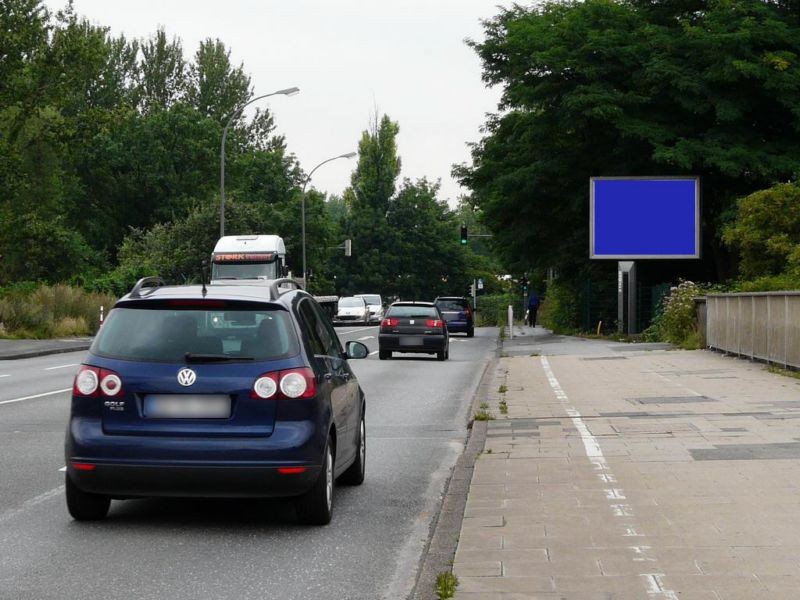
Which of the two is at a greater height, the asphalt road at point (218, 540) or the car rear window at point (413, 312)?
the car rear window at point (413, 312)

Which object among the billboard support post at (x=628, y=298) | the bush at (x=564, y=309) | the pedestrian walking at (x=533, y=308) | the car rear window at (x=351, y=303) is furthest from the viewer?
the car rear window at (x=351, y=303)

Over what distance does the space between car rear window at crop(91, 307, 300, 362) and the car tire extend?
2.82 feet

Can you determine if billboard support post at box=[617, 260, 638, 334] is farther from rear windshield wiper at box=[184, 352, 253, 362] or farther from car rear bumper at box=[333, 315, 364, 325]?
rear windshield wiper at box=[184, 352, 253, 362]

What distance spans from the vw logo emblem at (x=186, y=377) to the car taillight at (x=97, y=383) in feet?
1.23

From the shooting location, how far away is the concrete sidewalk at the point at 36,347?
2995 centimetres

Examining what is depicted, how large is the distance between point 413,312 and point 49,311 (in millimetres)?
13852

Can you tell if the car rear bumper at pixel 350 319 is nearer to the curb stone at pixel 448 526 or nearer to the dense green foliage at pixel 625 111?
the dense green foliage at pixel 625 111

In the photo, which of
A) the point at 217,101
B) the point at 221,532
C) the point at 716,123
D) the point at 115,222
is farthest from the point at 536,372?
the point at 217,101

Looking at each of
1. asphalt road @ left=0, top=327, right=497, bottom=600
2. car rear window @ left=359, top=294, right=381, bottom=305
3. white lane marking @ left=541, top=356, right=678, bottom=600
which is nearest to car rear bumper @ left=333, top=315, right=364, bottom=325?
car rear window @ left=359, top=294, right=381, bottom=305

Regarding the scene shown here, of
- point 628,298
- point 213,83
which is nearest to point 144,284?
point 628,298

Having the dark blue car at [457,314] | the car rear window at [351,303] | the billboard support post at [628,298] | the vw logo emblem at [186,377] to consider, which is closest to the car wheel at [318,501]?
the vw logo emblem at [186,377]

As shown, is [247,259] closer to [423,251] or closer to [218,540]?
[218,540]

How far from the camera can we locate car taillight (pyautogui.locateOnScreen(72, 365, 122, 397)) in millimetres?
7625

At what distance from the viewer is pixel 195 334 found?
779 cm
